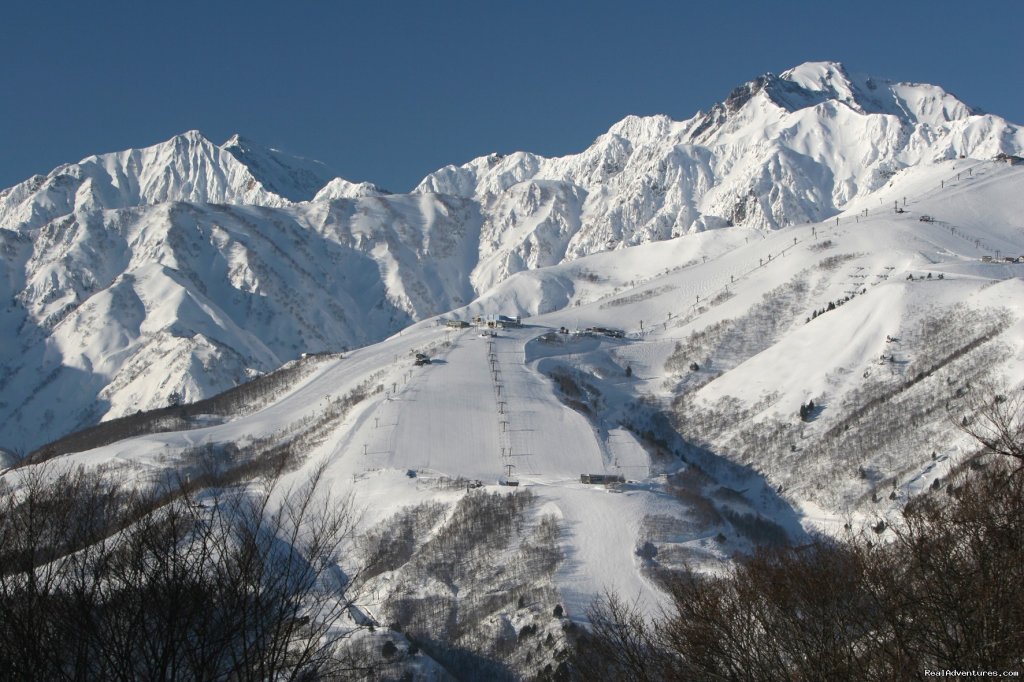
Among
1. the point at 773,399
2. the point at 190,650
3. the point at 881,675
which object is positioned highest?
the point at 190,650

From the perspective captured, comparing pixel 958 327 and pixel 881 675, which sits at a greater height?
pixel 881 675

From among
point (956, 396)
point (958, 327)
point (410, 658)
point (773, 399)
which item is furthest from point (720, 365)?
point (410, 658)

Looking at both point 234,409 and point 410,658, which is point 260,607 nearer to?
point 410,658

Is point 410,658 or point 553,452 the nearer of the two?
point 410,658

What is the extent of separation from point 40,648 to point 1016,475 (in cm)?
1634

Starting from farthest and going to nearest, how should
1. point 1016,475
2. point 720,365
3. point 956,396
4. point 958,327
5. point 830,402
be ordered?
point 720,365
point 958,327
point 830,402
point 956,396
point 1016,475

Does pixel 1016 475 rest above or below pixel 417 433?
above

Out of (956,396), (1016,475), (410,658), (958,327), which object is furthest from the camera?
(958,327)

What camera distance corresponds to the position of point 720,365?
6624 inches

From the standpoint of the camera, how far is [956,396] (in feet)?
389

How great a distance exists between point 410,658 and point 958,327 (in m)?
108

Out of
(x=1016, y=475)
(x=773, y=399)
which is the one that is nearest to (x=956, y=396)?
(x=773, y=399)

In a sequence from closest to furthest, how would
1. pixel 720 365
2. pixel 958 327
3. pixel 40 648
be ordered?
pixel 40 648 → pixel 958 327 → pixel 720 365

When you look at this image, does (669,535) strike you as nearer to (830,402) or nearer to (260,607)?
(830,402)
